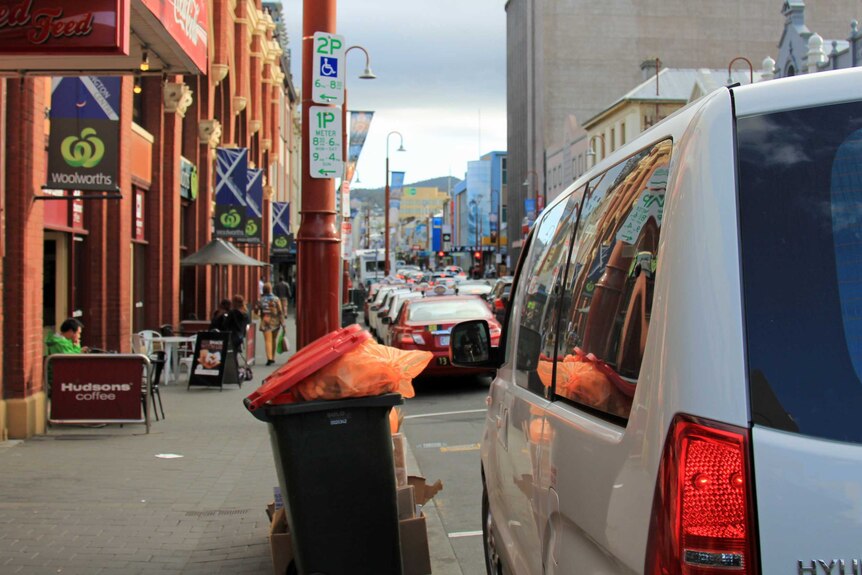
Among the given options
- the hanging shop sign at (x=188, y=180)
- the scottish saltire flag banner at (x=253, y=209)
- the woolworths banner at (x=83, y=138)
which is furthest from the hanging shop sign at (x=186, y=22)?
the scottish saltire flag banner at (x=253, y=209)

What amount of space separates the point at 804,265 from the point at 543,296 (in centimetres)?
179

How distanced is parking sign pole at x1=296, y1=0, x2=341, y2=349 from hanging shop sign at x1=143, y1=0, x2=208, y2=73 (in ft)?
3.91

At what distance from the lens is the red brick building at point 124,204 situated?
9.10 metres

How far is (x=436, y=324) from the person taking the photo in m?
16.5

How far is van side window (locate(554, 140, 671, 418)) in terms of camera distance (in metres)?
2.51

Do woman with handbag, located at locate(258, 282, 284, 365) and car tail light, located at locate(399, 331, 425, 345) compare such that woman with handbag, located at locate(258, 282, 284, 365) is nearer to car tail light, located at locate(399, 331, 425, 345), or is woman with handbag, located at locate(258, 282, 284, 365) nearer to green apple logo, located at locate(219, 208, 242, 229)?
green apple logo, located at locate(219, 208, 242, 229)

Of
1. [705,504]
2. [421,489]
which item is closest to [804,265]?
[705,504]

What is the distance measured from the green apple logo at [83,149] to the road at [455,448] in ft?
17.2

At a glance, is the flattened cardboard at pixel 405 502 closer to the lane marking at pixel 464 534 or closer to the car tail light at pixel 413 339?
the lane marking at pixel 464 534

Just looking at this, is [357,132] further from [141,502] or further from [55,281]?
[141,502]

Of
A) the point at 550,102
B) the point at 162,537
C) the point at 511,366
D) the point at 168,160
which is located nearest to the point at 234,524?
the point at 162,537

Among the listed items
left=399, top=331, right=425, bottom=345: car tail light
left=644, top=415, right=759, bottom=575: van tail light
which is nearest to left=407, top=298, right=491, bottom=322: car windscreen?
left=399, top=331, right=425, bottom=345: car tail light

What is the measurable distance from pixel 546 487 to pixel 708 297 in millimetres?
1171

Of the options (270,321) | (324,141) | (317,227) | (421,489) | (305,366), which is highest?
(324,141)
